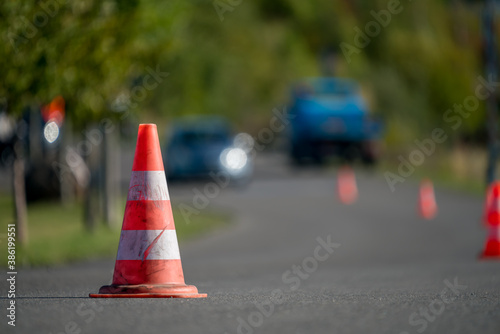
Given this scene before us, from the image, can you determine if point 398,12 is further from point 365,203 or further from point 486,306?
point 486,306

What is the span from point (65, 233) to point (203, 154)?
11253mm

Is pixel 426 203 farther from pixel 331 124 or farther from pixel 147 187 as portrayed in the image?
pixel 147 187

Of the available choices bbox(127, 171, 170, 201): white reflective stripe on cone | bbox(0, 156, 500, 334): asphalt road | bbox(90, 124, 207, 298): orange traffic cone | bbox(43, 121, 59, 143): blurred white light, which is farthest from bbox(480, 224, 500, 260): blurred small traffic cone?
bbox(43, 121, 59, 143): blurred white light

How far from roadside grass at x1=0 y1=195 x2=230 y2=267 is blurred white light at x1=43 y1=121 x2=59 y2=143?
85.0 inches

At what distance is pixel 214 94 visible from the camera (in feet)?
117

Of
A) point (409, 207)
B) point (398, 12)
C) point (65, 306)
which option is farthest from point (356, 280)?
point (398, 12)

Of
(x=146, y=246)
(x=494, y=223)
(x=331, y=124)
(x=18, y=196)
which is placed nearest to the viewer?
(x=146, y=246)

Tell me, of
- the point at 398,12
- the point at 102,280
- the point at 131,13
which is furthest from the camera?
the point at 398,12

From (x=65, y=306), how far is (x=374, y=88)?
154ft

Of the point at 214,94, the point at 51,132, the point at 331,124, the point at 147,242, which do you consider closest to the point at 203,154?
the point at 51,132

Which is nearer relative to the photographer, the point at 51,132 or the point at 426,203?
the point at 426,203

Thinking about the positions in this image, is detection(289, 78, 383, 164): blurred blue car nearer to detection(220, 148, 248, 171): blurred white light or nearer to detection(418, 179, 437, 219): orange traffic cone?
detection(220, 148, 248, 171): blurred white light

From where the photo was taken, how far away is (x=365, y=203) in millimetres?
26109

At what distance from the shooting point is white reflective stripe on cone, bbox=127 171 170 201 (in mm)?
8047
